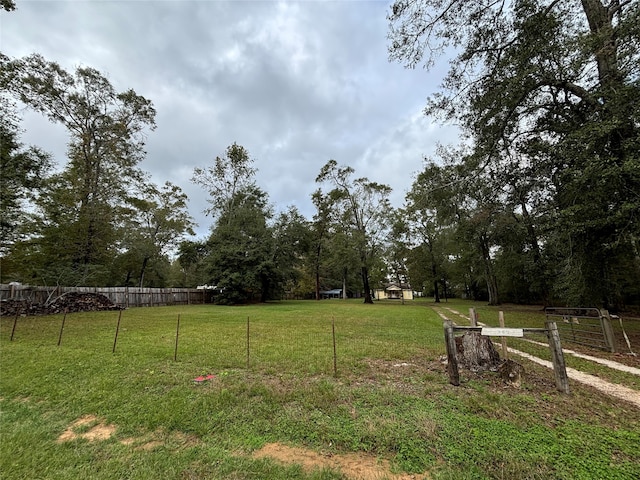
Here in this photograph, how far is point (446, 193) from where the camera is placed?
10664mm

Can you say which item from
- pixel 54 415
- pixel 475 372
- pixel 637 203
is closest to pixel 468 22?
pixel 637 203

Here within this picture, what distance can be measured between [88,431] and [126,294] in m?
20.2

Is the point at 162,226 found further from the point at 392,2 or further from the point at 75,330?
the point at 392,2

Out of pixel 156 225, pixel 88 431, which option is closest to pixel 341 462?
pixel 88 431

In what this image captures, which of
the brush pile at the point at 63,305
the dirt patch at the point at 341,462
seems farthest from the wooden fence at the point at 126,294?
the dirt patch at the point at 341,462

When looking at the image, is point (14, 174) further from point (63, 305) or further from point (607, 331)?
point (607, 331)

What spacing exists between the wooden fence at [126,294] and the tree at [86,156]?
46.6 inches

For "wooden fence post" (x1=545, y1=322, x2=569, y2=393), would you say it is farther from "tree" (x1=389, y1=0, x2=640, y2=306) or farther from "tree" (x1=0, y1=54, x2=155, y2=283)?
"tree" (x1=0, y1=54, x2=155, y2=283)

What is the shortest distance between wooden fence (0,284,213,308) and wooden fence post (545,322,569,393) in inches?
787

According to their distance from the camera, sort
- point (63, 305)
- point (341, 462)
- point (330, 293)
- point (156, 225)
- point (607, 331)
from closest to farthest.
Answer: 1. point (341, 462)
2. point (607, 331)
3. point (63, 305)
4. point (156, 225)
5. point (330, 293)

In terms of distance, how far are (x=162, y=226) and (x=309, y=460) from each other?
31483 mm

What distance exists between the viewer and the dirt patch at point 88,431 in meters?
2.96

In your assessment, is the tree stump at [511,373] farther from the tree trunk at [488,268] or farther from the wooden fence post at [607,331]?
the tree trunk at [488,268]

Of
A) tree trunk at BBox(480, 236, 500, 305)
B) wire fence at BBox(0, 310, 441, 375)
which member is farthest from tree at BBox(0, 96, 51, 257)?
tree trunk at BBox(480, 236, 500, 305)
